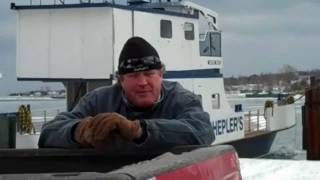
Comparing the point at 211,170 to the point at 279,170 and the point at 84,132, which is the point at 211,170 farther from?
the point at 279,170

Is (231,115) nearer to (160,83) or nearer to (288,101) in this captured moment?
(288,101)

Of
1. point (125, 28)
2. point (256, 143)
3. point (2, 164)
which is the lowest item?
point (256, 143)

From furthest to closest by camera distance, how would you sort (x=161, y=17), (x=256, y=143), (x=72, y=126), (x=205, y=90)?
(x=256, y=143) → (x=205, y=90) → (x=161, y=17) → (x=72, y=126)

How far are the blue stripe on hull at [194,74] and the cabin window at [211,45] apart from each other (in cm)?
47

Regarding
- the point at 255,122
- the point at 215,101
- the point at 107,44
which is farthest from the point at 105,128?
the point at 255,122

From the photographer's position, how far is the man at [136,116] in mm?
3518

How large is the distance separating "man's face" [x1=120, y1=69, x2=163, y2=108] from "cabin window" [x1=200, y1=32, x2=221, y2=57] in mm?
15922

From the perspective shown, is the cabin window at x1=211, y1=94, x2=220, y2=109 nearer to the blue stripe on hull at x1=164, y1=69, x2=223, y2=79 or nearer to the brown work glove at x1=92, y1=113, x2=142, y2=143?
the blue stripe on hull at x1=164, y1=69, x2=223, y2=79

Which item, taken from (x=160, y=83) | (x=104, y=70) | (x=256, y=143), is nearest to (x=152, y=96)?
(x=160, y=83)

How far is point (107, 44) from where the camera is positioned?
16.1 metres

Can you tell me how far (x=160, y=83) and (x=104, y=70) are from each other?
12.4 m

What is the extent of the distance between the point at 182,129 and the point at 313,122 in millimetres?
13959

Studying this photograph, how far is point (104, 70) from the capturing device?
16219 mm

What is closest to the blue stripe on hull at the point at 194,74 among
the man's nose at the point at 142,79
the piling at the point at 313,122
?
the piling at the point at 313,122
